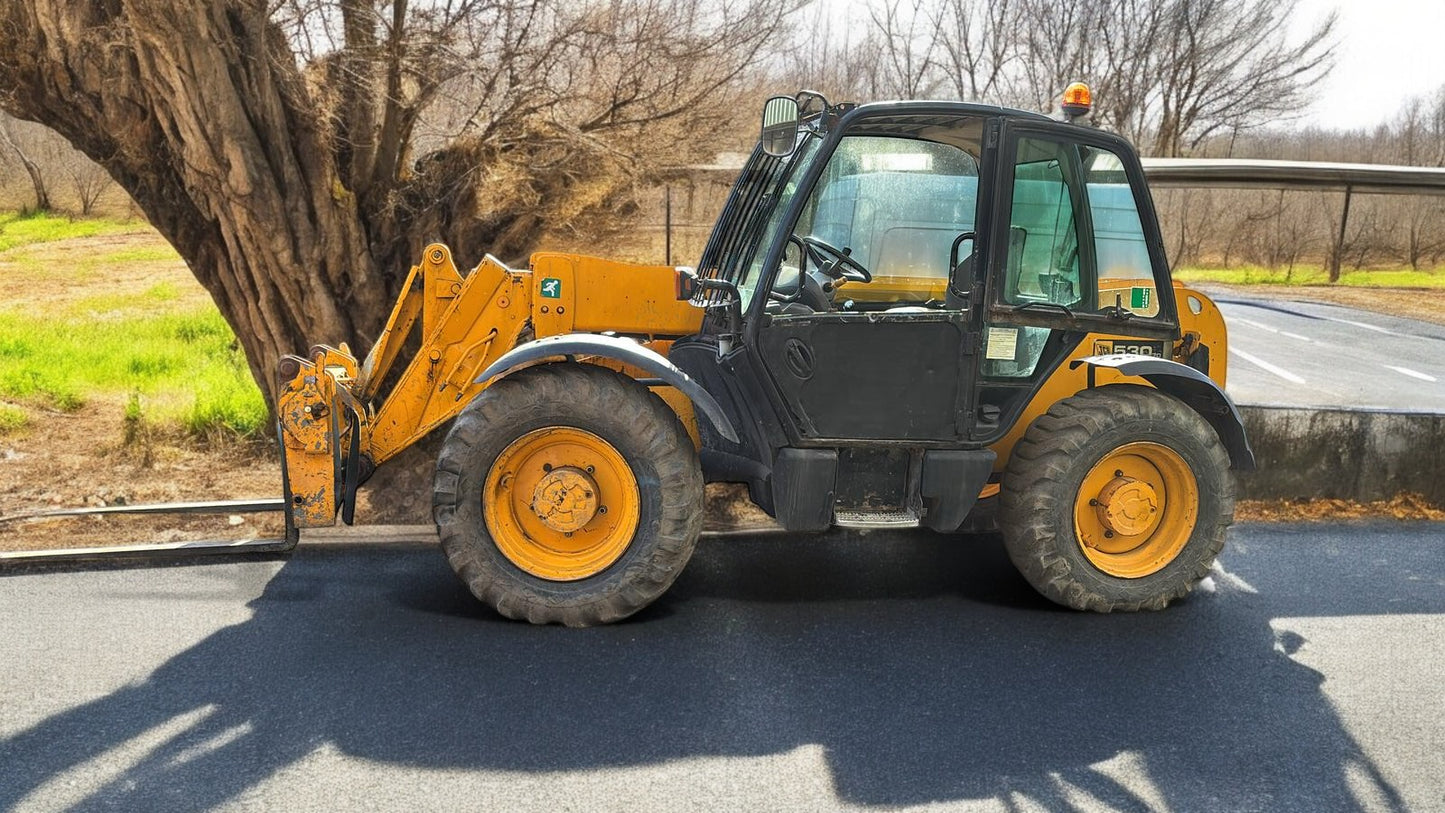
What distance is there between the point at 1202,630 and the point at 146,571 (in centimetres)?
463

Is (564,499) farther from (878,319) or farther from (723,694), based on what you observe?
(878,319)

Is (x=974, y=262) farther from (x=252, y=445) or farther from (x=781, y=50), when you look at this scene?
(x=252, y=445)

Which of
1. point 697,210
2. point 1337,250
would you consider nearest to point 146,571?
point 697,210

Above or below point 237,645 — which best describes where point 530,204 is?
above

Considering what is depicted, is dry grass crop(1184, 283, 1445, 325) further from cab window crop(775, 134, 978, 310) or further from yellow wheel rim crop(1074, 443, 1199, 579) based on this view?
cab window crop(775, 134, 978, 310)

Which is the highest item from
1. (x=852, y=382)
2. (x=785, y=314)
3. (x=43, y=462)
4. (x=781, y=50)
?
(x=781, y=50)

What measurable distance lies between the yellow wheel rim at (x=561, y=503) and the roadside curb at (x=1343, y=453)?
3839mm

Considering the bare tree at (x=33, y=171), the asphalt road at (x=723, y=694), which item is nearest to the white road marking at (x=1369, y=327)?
the asphalt road at (x=723, y=694)

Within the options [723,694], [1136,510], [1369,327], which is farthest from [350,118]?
[1369,327]

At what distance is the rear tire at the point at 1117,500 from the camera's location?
14.9 feet

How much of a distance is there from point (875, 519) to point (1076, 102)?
6.48 ft

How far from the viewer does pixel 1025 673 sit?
407cm

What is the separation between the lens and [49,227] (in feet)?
72.8

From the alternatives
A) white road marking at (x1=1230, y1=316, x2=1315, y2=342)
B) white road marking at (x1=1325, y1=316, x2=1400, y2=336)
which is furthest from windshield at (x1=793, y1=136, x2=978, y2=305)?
white road marking at (x1=1325, y1=316, x2=1400, y2=336)
